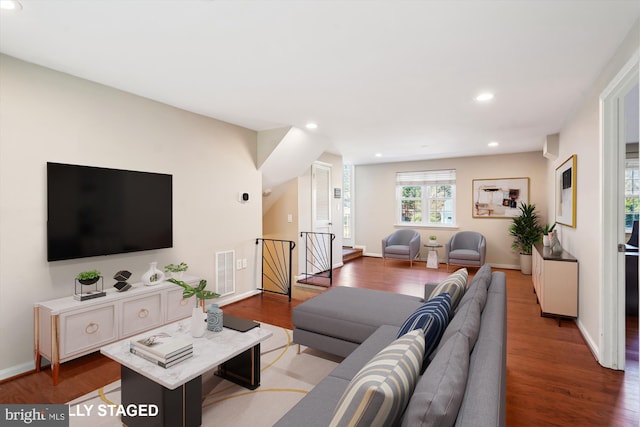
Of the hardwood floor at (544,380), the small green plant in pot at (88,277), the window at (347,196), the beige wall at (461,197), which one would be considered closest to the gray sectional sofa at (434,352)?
the hardwood floor at (544,380)

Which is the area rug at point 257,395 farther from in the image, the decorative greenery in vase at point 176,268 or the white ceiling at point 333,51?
the white ceiling at point 333,51

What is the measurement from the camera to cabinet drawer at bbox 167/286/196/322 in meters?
3.18

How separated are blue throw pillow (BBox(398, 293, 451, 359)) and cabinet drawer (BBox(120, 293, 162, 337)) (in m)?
2.43

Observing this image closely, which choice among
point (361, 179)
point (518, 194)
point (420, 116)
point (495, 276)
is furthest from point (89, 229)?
point (518, 194)

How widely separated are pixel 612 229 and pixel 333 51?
100 inches

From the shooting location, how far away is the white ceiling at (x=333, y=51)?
6.06ft

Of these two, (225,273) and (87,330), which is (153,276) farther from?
(225,273)

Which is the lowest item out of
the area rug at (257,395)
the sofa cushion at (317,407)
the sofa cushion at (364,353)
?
the area rug at (257,395)

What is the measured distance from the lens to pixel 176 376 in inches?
66.4

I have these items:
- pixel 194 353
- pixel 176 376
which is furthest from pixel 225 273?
pixel 176 376

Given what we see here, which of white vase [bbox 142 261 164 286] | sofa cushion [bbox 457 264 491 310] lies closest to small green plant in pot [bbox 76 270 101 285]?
white vase [bbox 142 261 164 286]

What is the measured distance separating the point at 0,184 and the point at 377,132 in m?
4.13

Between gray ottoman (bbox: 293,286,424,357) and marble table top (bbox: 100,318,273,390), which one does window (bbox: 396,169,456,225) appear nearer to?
gray ottoman (bbox: 293,286,424,357)

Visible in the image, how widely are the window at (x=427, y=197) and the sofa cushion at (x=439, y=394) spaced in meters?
6.73
